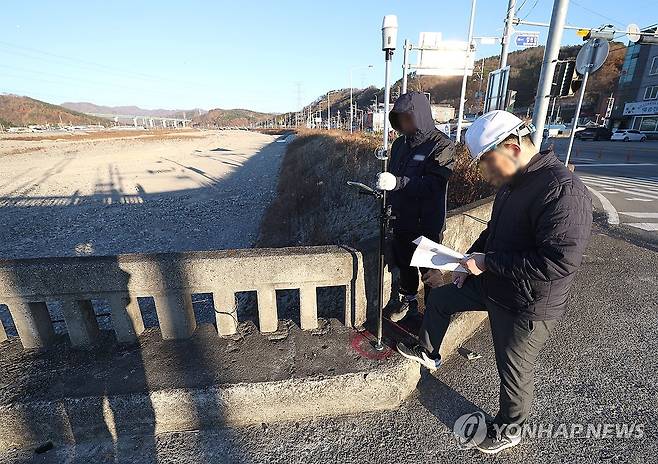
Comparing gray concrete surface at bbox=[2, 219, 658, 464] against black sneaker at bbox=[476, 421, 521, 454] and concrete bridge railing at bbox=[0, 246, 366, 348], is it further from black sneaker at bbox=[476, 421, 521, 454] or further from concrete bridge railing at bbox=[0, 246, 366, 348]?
concrete bridge railing at bbox=[0, 246, 366, 348]

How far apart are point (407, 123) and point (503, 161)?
51.9 inches

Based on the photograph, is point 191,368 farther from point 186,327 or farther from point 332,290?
point 332,290

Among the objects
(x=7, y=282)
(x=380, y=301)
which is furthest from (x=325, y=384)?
(x=7, y=282)

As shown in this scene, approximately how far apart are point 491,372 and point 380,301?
44.5 inches

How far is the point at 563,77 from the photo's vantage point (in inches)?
233

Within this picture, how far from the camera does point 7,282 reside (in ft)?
8.57

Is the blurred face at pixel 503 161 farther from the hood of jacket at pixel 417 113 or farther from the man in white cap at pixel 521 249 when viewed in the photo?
the hood of jacket at pixel 417 113

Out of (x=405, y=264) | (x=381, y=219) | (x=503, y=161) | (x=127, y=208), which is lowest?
(x=127, y=208)

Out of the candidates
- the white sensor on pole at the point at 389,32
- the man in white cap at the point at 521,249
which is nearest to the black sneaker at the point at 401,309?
the man in white cap at the point at 521,249

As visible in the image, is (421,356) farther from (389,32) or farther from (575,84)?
(575,84)

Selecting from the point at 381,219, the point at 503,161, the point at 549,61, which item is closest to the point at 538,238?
the point at 503,161

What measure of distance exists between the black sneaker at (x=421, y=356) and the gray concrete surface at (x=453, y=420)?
206mm

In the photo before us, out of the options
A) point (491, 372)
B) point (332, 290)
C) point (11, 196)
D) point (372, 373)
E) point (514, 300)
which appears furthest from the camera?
point (11, 196)

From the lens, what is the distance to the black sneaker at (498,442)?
7.22 feet
